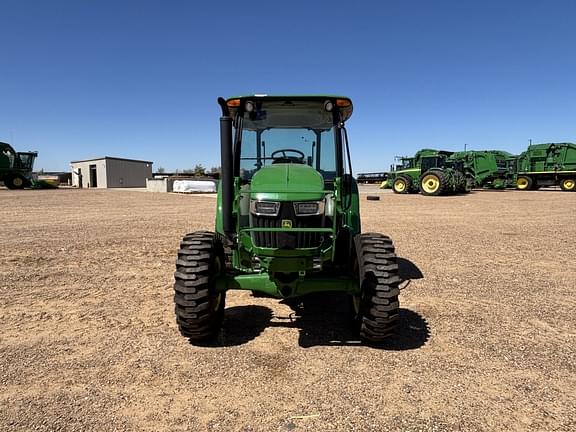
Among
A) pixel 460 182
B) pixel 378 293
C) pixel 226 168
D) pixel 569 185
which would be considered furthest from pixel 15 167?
pixel 569 185

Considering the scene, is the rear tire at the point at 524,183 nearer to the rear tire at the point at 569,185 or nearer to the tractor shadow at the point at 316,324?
the rear tire at the point at 569,185

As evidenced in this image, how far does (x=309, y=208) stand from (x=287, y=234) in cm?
32

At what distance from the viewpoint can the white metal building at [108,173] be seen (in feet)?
160

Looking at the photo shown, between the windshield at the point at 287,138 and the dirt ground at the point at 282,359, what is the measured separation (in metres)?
1.76

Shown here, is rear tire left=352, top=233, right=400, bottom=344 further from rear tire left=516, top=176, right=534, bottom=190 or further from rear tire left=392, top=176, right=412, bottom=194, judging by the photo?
rear tire left=516, top=176, right=534, bottom=190

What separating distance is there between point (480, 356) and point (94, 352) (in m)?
3.47

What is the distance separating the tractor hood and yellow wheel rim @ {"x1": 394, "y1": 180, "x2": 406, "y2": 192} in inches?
889

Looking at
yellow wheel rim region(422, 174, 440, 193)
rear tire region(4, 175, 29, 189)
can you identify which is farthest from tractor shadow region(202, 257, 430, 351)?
rear tire region(4, 175, 29, 189)

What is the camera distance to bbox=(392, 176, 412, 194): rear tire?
25.4 metres

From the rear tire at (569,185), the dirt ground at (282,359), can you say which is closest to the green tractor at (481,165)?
the rear tire at (569,185)

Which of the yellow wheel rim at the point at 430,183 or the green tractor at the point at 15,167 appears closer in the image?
the yellow wheel rim at the point at 430,183

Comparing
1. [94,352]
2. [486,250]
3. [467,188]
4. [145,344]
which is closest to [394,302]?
[145,344]

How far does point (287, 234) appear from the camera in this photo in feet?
11.7

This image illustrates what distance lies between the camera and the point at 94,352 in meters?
3.62
